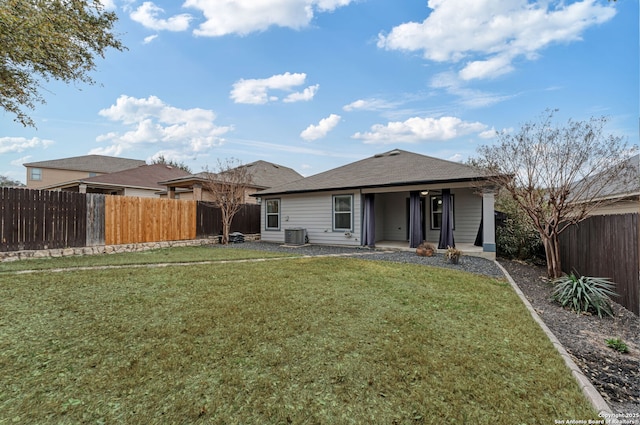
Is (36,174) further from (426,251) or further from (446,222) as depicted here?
(446,222)

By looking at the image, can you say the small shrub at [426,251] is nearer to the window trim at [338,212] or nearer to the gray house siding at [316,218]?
the gray house siding at [316,218]

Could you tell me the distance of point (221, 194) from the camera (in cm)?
1313

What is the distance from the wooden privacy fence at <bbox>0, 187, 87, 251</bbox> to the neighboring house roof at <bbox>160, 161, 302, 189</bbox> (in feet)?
18.5

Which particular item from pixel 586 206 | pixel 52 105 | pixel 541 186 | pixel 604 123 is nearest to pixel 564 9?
pixel 604 123

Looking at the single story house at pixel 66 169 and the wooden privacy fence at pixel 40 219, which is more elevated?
the single story house at pixel 66 169

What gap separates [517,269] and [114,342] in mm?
9019

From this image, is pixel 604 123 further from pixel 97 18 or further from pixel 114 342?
pixel 97 18

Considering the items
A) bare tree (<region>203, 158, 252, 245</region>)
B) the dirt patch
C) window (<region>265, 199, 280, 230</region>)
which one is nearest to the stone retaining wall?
bare tree (<region>203, 158, 252, 245</region>)

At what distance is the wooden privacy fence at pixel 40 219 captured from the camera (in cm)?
788

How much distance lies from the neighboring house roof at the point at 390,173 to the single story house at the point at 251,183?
324 cm

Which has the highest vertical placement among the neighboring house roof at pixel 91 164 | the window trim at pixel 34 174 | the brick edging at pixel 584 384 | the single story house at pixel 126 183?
the neighboring house roof at pixel 91 164

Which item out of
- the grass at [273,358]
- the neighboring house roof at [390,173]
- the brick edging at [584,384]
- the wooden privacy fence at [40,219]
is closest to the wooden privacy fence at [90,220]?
the wooden privacy fence at [40,219]

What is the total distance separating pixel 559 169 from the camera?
6508mm

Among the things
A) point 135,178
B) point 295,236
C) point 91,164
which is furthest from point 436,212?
point 91,164
